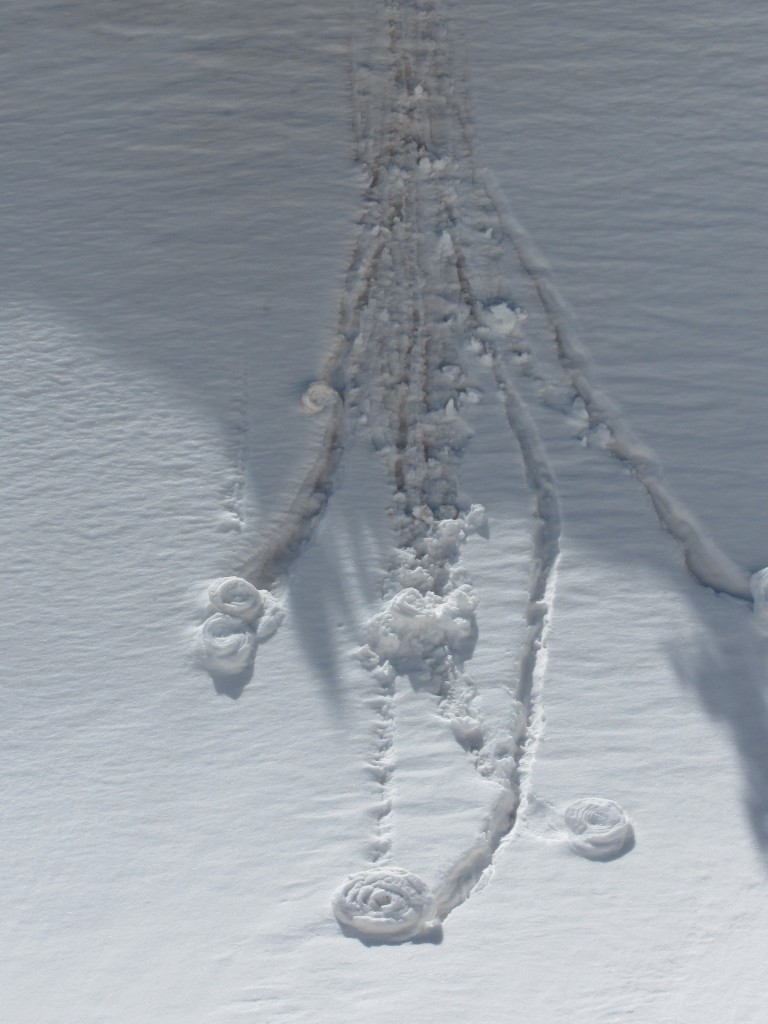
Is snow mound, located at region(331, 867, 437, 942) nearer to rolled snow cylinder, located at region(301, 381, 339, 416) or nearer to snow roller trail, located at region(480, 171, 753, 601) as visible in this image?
snow roller trail, located at region(480, 171, 753, 601)

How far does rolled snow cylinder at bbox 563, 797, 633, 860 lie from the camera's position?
89.6 inches

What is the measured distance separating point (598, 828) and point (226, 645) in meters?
0.89

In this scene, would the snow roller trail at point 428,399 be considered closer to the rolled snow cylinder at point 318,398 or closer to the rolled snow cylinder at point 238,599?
the rolled snow cylinder at point 318,398

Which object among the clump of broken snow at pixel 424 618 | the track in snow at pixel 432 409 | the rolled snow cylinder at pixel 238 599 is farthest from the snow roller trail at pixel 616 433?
the rolled snow cylinder at pixel 238 599

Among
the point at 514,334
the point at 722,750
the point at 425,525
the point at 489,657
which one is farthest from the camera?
the point at 514,334

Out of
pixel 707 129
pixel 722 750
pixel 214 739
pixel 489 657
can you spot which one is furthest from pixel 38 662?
pixel 707 129

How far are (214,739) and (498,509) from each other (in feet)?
2.92

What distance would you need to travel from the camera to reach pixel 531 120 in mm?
3758

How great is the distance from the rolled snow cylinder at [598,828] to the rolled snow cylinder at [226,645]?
777 mm

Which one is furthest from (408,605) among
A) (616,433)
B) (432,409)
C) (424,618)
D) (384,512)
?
(616,433)

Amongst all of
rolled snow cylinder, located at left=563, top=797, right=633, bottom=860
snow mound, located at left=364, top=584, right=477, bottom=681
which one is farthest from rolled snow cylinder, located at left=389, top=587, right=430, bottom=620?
rolled snow cylinder, located at left=563, top=797, right=633, bottom=860

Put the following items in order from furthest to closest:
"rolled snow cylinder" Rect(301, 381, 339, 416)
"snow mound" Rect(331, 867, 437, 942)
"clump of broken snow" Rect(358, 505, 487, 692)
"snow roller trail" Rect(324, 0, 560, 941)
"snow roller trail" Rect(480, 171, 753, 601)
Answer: "rolled snow cylinder" Rect(301, 381, 339, 416)
"snow roller trail" Rect(480, 171, 753, 601)
"clump of broken snow" Rect(358, 505, 487, 692)
"snow roller trail" Rect(324, 0, 560, 941)
"snow mound" Rect(331, 867, 437, 942)

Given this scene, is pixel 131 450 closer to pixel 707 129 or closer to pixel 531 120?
pixel 531 120

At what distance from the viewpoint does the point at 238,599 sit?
2.70 m
